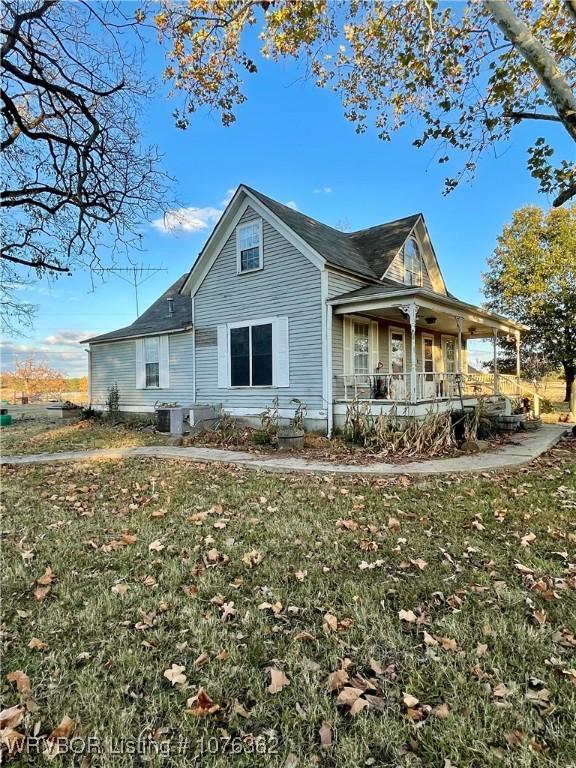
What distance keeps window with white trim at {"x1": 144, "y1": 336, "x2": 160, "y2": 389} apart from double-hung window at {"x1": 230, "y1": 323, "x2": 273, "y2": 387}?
4185mm

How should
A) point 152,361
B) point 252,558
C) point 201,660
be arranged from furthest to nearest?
1. point 152,361
2. point 252,558
3. point 201,660

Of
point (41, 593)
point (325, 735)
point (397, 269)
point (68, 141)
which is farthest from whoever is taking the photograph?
point (397, 269)

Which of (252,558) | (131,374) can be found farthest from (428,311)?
(131,374)

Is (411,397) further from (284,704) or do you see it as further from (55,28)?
(55,28)

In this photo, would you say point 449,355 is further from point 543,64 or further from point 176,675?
point 176,675

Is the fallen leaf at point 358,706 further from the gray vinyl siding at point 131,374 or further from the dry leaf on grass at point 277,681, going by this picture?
the gray vinyl siding at point 131,374

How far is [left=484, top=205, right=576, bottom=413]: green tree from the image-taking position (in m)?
18.5

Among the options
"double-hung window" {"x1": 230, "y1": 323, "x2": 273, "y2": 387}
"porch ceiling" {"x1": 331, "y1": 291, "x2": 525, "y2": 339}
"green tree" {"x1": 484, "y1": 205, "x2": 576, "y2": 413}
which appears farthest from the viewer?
"green tree" {"x1": 484, "y1": 205, "x2": 576, "y2": 413}

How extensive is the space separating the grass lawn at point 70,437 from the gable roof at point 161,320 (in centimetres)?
371

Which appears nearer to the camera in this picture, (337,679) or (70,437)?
(337,679)

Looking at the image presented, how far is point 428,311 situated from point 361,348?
7.32 feet

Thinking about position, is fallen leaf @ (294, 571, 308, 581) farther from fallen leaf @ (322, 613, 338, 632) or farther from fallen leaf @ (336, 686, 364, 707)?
fallen leaf @ (336, 686, 364, 707)

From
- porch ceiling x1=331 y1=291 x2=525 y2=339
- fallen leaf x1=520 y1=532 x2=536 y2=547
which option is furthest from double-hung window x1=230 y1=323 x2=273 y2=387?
fallen leaf x1=520 y1=532 x2=536 y2=547

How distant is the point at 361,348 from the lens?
12414 millimetres
